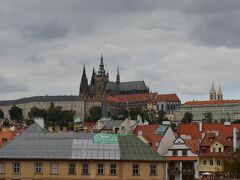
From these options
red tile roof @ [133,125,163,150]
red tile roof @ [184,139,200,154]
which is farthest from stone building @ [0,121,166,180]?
red tile roof @ [184,139,200,154]

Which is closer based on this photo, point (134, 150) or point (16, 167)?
point (134, 150)

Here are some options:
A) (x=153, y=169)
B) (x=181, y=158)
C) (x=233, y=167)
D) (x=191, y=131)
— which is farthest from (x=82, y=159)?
(x=191, y=131)

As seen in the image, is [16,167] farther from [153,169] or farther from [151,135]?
[151,135]

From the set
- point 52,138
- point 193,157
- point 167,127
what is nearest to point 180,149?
point 193,157

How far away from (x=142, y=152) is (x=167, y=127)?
21083 mm

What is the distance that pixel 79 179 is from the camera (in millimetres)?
56875

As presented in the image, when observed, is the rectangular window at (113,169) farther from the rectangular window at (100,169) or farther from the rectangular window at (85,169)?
Answer: the rectangular window at (85,169)

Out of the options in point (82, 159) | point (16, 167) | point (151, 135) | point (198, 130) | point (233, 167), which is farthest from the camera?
point (198, 130)

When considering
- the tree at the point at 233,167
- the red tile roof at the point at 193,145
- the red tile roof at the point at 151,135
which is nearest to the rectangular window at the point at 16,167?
the red tile roof at the point at 151,135

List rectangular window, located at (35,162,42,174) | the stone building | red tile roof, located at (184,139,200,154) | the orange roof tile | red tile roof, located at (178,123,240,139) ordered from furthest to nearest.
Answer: red tile roof, located at (178,123,240,139) < red tile roof, located at (184,139,200,154) < the orange roof tile < rectangular window, located at (35,162,42,174) < the stone building

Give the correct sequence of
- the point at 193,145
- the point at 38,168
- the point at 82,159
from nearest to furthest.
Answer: the point at 82,159, the point at 38,168, the point at 193,145

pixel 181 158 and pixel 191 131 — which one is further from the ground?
pixel 191 131

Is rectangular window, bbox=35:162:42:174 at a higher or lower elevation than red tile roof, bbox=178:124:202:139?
lower

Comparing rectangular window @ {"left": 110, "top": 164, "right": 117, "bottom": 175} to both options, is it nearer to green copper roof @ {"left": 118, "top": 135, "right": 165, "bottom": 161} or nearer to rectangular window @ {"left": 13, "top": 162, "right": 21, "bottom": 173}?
green copper roof @ {"left": 118, "top": 135, "right": 165, "bottom": 161}
